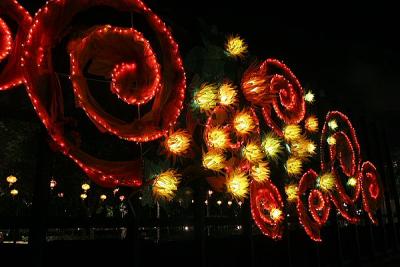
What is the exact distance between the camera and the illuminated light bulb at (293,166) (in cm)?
734

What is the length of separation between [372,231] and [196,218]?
725 cm

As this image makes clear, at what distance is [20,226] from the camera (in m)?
4.19

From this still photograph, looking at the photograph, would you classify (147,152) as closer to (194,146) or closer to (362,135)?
(194,146)

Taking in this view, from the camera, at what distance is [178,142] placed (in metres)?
5.00

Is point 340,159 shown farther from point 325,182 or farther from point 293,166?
point 293,166

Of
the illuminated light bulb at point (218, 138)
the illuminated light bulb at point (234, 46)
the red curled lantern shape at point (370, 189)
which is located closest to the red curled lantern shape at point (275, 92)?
the illuminated light bulb at point (234, 46)

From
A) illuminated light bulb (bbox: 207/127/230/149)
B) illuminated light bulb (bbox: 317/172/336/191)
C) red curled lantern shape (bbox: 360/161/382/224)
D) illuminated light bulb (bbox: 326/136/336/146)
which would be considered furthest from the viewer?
red curled lantern shape (bbox: 360/161/382/224)

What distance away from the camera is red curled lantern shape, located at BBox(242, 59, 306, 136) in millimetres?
6598

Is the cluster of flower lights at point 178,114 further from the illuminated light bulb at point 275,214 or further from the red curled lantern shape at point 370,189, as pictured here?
the red curled lantern shape at point 370,189

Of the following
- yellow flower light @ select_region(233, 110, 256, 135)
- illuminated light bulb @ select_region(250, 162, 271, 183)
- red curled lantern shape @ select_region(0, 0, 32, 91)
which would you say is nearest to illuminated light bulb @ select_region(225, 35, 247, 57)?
yellow flower light @ select_region(233, 110, 256, 135)

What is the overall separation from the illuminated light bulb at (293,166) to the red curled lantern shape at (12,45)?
17.2ft

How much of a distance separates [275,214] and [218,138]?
1822 mm

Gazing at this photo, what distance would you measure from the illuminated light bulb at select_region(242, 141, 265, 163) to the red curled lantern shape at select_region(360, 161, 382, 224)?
5.41 metres

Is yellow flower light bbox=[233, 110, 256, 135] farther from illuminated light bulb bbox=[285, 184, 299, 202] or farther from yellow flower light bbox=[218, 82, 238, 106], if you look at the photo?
illuminated light bulb bbox=[285, 184, 299, 202]
